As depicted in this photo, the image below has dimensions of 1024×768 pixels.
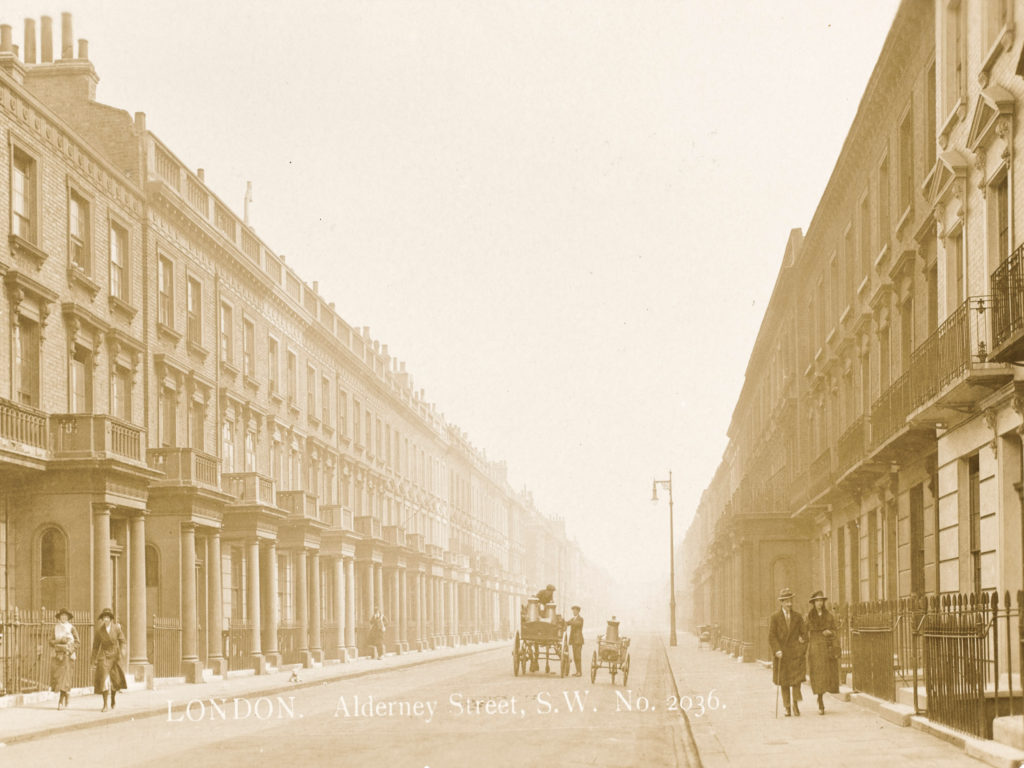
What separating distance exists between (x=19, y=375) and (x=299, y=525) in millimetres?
16340

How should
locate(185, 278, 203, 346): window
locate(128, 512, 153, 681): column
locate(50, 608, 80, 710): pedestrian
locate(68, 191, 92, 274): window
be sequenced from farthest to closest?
locate(185, 278, 203, 346): window, locate(128, 512, 153, 681): column, locate(68, 191, 92, 274): window, locate(50, 608, 80, 710): pedestrian

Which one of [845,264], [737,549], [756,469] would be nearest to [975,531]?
[845,264]

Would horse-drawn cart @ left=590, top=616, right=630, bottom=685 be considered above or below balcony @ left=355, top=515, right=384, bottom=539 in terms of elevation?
below

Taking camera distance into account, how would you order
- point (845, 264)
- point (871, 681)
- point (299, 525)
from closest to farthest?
1. point (871, 681)
2. point (845, 264)
3. point (299, 525)

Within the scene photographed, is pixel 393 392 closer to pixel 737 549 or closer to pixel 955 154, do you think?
pixel 737 549

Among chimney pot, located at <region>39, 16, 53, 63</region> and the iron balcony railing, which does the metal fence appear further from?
the iron balcony railing

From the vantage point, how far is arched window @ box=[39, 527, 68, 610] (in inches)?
1050

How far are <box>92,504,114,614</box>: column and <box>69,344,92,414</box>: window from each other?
2434 millimetres

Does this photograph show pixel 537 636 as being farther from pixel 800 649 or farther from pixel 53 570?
pixel 800 649

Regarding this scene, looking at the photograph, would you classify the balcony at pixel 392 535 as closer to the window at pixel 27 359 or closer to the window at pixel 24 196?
the window at pixel 27 359

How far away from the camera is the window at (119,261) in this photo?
102 feet

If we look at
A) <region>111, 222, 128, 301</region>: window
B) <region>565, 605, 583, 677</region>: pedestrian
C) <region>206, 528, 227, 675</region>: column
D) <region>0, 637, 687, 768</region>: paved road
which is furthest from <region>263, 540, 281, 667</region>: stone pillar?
<region>0, 637, 687, 768</region>: paved road

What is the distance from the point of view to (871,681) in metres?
20.2

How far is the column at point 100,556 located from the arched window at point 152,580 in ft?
16.7
